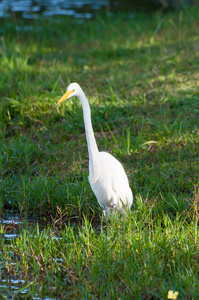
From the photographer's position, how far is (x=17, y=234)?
13.1 ft

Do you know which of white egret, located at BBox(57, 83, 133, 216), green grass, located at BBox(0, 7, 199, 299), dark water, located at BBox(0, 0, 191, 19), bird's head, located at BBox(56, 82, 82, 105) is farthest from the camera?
dark water, located at BBox(0, 0, 191, 19)

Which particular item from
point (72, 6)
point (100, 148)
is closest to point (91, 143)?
point (100, 148)

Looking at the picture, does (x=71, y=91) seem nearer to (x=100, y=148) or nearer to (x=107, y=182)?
(x=107, y=182)

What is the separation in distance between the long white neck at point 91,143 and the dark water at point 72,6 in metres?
8.86

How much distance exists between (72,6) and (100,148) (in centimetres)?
931

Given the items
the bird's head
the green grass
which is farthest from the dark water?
the bird's head

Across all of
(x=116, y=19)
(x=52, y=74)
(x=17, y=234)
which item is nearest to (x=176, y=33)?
(x=116, y=19)

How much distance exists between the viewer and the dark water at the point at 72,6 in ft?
40.8

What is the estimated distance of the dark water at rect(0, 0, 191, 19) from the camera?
12422mm

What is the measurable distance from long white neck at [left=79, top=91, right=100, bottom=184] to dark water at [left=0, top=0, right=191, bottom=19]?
29.1 ft

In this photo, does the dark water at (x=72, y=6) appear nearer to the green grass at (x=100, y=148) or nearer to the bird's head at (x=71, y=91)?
the green grass at (x=100, y=148)

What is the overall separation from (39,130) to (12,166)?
2.78 ft

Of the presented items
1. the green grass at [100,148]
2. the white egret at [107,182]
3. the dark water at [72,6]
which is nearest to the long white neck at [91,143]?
the white egret at [107,182]

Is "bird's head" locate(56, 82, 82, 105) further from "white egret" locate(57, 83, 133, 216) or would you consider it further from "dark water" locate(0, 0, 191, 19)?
"dark water" locate(0, 0, 191, 19)
